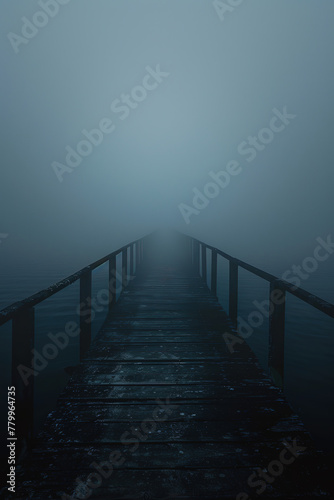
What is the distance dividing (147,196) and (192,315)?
599ft

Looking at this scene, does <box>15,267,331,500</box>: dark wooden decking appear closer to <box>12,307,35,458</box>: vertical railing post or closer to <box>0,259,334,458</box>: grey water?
<box>12,307,35,458</box>: vertical railing post

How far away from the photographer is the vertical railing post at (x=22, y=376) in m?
2.07

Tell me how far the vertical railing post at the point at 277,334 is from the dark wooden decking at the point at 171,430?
141 mm

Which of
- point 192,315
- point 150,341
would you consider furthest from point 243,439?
point 192,315

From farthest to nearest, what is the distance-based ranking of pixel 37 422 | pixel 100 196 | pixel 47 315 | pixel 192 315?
pixel 100 196 < pixel 47 315 < pixel 192 315 < pixel 37 422

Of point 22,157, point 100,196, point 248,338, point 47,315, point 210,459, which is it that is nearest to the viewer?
point 210,459

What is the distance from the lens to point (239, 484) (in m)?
1.81

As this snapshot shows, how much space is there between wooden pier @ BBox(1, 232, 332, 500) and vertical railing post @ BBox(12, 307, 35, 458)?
4.9 inches

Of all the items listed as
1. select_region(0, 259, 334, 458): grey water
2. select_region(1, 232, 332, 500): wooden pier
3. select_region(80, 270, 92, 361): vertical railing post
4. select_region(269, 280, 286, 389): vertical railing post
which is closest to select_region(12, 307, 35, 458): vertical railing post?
select_region(1, 232, 332, 500): wooden pier

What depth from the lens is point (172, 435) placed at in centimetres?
227

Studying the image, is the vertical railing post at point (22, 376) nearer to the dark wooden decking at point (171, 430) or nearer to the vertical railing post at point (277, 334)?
the dark wooden decking at point (171, 430)

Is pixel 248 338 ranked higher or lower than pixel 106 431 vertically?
lower

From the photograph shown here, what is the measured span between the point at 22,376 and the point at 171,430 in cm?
120

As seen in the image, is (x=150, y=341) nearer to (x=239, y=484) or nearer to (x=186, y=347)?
(x=186, y=347)
